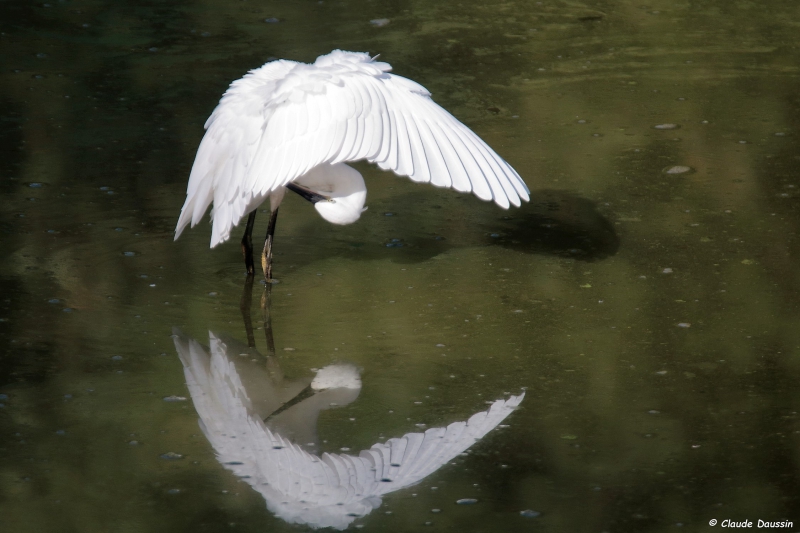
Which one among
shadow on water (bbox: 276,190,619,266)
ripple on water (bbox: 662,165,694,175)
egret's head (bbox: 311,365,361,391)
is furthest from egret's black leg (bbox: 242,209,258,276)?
ripple on water (bbox: 662,165,694,175)

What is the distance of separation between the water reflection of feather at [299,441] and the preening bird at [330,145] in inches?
24.5

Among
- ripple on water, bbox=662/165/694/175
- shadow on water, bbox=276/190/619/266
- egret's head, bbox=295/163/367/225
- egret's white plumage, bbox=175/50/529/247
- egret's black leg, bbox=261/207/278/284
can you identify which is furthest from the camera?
ripple on water, bbox=662/165/694/175

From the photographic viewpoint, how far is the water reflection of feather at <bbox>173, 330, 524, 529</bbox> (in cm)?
330

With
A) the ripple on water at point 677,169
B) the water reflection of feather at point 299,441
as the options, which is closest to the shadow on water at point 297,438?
the water reflection of feather at point 299,441

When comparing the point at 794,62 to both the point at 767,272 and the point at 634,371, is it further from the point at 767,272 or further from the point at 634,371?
the point at 634,371

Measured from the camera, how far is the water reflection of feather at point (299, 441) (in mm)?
3299

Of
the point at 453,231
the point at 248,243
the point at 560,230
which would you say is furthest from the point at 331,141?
the point at 560,230

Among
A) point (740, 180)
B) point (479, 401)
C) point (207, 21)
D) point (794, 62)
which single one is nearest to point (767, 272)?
point (740, 180)

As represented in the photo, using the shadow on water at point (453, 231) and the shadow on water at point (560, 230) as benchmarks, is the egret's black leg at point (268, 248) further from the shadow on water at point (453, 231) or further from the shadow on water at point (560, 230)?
the shadow on water at point (560, 230)

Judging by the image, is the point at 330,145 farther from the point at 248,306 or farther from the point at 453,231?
the point at 453,231

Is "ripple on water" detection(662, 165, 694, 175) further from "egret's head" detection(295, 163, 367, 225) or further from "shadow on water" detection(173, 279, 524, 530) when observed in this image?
"shadow on water" detection(173, 279, 524, 530)

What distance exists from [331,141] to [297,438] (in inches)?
46.7

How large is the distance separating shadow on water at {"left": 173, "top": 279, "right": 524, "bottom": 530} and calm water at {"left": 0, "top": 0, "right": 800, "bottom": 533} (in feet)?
0.06

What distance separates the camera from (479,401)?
3.83 metres
